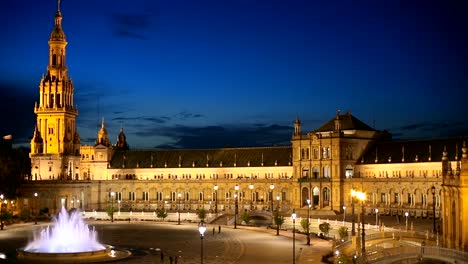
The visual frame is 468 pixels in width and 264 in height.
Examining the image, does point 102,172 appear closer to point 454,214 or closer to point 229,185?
point 229,185

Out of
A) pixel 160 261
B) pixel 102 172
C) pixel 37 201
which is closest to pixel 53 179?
pixel 37 201

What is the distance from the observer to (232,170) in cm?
18212

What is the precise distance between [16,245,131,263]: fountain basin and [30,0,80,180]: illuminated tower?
91676 mm

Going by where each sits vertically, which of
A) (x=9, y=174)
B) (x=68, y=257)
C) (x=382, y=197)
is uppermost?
(x=9, y=174)

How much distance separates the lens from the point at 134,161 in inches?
7697

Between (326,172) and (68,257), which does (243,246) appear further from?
(326,172)

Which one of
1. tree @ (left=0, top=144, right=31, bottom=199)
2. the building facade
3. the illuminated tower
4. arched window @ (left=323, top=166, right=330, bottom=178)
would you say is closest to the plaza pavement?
the building facade

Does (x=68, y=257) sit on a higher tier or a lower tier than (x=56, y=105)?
lower

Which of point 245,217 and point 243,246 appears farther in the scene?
point 245,217

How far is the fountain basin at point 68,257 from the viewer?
Result: 87625 mm

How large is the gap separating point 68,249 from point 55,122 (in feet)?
303

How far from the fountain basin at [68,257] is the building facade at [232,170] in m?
55.3

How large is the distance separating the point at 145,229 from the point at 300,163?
48.2 metres

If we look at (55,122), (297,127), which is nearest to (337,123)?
(297,127)
